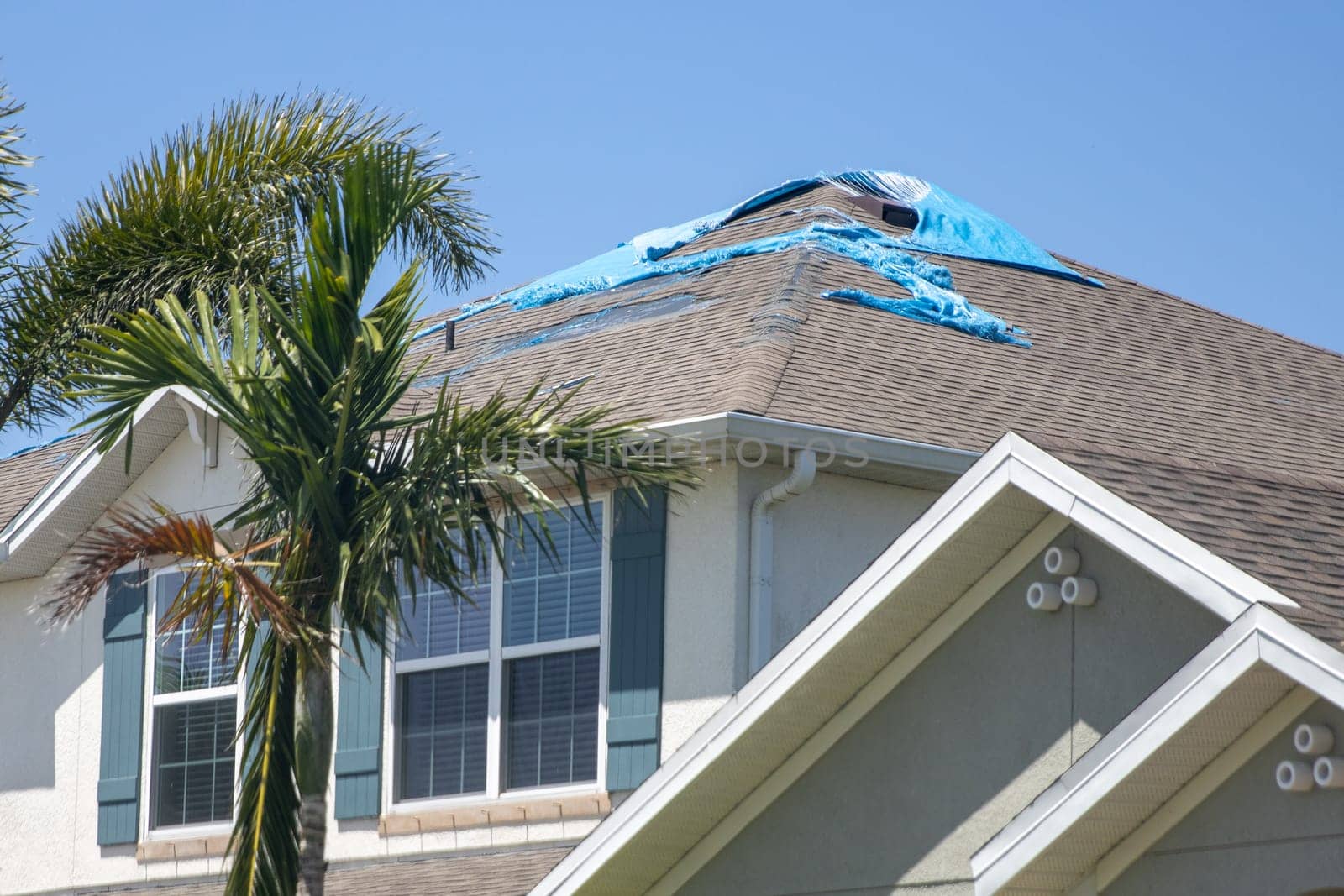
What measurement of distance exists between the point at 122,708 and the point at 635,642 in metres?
4.62

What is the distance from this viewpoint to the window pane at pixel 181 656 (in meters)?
13.2

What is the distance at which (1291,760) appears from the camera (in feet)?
20.0

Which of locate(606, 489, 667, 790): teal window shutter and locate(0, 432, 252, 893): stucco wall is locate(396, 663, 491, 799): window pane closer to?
locate(606, 489, 667, 790): teal window shutter

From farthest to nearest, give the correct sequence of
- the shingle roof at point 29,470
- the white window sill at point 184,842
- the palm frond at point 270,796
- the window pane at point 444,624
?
1. the shingle roof at point 29,470
2. the white window sill at point 184,842
3. the window pane at point 444,624
4. the palm frond at point 270,796

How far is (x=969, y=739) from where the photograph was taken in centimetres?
739

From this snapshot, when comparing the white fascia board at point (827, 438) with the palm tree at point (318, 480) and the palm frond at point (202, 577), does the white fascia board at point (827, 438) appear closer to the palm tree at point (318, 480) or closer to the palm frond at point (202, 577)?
the palm tree at point (318, 480)

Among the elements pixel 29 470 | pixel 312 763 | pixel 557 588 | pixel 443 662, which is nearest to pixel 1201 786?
pixel 312 763

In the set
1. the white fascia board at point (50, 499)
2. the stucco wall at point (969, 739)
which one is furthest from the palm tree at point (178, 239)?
the stucco wall at point (969, 739)

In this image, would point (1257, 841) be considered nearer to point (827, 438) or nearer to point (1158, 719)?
point (1158, 719)

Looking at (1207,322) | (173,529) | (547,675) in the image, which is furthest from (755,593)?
(1207,322)

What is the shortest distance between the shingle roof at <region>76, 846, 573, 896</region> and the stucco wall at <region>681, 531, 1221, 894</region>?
8.35 feet

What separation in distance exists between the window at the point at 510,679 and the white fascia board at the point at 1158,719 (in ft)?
15.5

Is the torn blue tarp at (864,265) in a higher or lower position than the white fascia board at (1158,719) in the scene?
higher

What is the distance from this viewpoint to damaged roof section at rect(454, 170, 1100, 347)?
13.3 m
